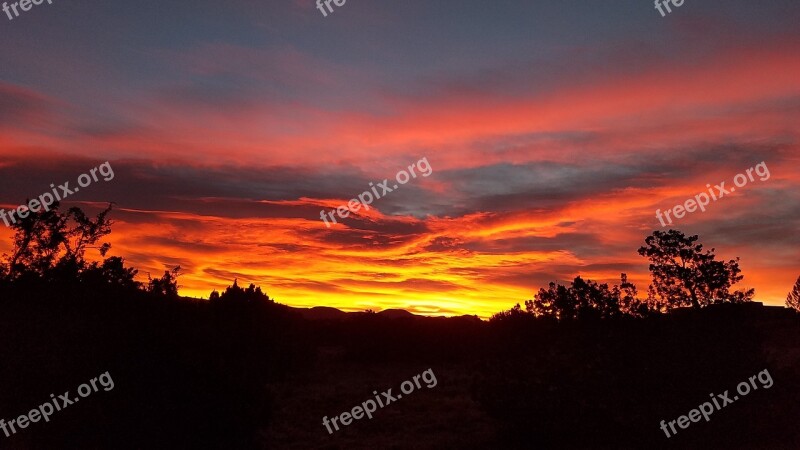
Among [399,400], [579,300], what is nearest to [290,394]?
[399,400]

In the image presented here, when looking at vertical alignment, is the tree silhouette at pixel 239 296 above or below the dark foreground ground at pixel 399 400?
above

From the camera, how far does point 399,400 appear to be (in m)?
30.3

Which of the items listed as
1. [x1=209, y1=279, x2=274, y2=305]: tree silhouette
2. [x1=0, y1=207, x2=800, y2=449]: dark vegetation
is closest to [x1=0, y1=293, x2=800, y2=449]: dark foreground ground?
[x1=0, y1=207, x2=800, y2=449]: dark vegetation

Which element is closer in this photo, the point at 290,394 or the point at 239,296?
the point at 290,394

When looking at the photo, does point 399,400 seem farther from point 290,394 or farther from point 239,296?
point 239,296

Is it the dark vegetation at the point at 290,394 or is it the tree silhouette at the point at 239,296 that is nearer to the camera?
the dark vegetation at the point at 290,394

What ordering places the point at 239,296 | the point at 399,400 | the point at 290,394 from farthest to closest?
the point at 239,296 < the point at 290,394 < the point at 399,400

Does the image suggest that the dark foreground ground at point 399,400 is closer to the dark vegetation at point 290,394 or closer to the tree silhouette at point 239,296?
the dark vegetation at point 290,394

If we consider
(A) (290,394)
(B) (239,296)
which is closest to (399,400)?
(A) (290,394)

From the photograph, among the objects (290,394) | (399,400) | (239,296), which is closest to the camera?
(399,400)

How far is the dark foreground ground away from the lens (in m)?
15.0

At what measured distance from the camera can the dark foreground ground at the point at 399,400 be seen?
589 inches

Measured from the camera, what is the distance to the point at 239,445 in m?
16.2

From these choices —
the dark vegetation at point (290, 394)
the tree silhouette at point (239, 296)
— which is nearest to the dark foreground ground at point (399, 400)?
the dark vegetation at point (290, 394)
